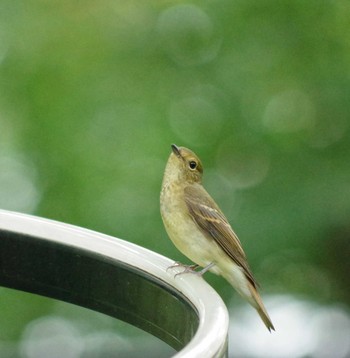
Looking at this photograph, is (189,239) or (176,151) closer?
(189,239)

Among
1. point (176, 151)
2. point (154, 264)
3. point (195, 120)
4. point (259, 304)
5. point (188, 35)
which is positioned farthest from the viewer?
point (188, 35)

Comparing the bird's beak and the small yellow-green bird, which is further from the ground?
the bird's beak

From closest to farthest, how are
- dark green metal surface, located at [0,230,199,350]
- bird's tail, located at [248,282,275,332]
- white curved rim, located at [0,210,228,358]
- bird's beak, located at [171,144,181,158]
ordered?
1. white curved rim, located at [0,210,228,358]
2. dark green metal surface, located at [0,230,199,350]
3. bird's tail, located at [248,282,275,332]
4. bird's beak, located at [171,144,181,158]

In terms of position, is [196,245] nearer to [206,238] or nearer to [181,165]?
[206,238]

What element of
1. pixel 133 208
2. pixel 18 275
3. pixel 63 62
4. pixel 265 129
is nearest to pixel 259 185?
pixel 265 129

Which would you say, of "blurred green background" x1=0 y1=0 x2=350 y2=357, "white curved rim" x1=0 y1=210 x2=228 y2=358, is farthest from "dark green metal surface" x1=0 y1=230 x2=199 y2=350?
"blurred green background" x1=0 y1=0 x2=350 y2=357

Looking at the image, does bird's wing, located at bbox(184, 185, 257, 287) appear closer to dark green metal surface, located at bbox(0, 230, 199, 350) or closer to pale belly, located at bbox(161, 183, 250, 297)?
pale belly, located at bbox(161, 183, 250, 297)

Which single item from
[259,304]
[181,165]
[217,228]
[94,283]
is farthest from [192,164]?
[94,283]
